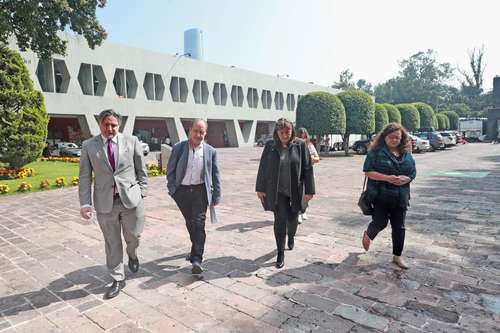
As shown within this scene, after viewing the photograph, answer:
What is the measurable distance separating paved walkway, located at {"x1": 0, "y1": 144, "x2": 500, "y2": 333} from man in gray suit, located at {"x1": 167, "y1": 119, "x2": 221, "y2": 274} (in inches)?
17.9

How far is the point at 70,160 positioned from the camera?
1756cm

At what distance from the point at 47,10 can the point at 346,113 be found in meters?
19.6

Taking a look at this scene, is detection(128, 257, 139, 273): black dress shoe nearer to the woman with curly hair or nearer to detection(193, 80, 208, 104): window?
the woman with curly hair

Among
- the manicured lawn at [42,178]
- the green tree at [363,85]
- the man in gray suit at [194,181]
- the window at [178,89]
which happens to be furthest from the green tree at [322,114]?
the green tree at [363,85]

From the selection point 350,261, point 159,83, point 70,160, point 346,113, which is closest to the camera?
point 350,261

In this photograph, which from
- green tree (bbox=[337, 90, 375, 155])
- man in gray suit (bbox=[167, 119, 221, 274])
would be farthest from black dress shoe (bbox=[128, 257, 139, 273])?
green tree (bbox=[337, 90, 375, 155])

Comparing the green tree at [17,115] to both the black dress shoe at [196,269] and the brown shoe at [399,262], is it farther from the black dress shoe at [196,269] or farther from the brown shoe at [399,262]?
the brown shoe at [399,262]

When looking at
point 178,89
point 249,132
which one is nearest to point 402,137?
point 178,89

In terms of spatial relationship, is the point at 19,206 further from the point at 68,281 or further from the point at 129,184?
the point at 129,184

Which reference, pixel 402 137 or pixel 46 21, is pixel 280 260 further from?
pixel 46 21

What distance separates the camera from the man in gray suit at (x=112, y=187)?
10.8 ft

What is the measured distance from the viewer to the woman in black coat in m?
3.91

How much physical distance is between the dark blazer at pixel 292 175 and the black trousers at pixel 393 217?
78 cm

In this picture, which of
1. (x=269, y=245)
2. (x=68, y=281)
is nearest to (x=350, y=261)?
(x=269, y=245)
